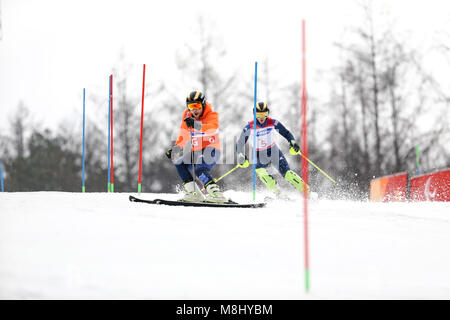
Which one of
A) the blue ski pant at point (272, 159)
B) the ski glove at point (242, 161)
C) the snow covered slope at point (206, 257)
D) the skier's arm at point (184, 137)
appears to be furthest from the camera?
the blue ski pant at point (272, 159)

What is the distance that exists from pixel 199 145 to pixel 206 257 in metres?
3.14

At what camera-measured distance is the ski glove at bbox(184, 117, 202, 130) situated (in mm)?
5969

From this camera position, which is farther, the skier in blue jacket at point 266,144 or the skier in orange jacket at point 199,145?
the skier in blue jacket at point 266,144

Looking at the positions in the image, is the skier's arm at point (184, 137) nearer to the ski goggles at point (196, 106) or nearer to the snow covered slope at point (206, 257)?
the ski goggles at point (196, 106)

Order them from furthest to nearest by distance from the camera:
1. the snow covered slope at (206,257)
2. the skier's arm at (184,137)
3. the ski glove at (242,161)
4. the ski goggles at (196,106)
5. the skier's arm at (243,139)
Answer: the skier's arm at (243,139) → the ski glove at (242,161) → the skier's arm at (184,137) → the ski goggles at (196,106) → the snow covered slope at (206,257)

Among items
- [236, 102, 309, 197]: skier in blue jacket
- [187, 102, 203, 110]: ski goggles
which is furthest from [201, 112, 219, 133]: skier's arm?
[236, 102, 309, 197]: skier in blue jacket

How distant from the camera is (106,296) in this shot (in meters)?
2.24

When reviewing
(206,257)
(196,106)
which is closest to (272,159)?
(196,106)

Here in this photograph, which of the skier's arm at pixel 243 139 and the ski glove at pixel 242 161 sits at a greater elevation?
the skier's arm at pixel 243 139

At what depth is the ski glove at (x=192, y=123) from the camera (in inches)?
235

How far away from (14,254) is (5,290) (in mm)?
527

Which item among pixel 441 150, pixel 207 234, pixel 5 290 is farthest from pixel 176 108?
pixel 5 290

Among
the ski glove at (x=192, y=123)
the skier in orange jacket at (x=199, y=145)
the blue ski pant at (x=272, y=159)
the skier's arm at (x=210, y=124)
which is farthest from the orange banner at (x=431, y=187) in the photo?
the ski glove at (x=192, y=123)

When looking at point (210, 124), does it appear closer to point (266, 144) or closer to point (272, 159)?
point (266, 144)
